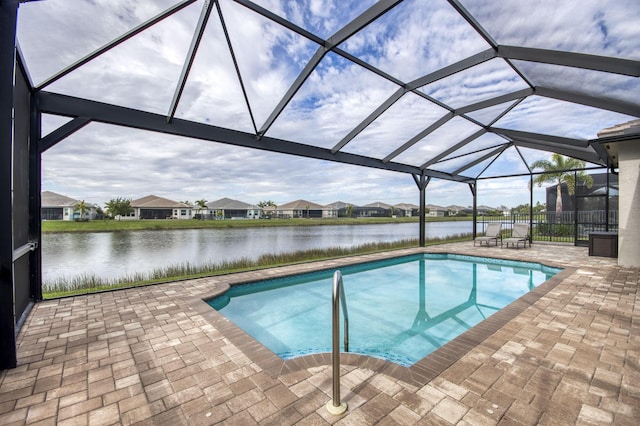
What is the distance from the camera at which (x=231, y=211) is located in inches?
2178

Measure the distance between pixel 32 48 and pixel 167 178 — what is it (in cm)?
2947

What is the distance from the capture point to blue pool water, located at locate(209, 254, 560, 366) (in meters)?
3.68

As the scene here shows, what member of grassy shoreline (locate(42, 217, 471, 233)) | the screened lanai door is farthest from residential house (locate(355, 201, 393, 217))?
the screened lanai door

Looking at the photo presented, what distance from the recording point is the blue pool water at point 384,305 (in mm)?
3680

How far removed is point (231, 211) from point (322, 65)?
5358 centimetres

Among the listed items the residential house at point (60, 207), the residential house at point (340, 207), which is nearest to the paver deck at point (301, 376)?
the residential house at point (60, 207)

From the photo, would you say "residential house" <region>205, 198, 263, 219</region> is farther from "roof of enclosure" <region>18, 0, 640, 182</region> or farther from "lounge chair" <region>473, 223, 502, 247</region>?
"roof of enclosure" <region>18, 0, 640, 182</region>

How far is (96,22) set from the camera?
3311 mm

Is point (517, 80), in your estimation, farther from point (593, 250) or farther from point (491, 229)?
point (491, 229)

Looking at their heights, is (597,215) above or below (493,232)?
above

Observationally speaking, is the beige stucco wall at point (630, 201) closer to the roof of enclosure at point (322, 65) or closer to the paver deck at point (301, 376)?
the roof of enclosure at point (322, 65)

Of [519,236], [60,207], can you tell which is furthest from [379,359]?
[60,207]

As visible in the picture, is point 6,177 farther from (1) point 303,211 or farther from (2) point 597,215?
(1) point 303,211

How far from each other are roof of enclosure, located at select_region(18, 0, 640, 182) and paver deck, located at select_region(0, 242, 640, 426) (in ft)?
9.56
